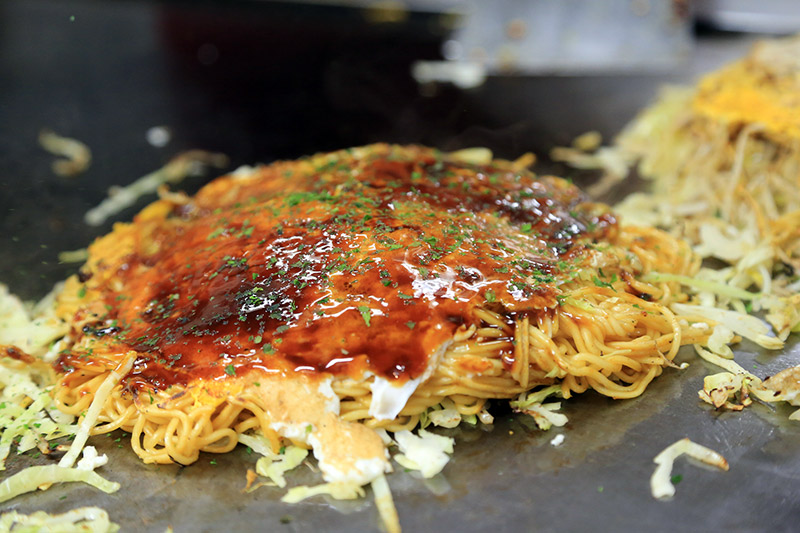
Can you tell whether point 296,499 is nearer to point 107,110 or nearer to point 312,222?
point 312,222

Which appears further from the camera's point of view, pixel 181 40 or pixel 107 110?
pixel 181 40

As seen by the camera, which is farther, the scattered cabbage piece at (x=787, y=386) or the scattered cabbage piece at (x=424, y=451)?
the scattered cabbage piece at (x=787, y=386)

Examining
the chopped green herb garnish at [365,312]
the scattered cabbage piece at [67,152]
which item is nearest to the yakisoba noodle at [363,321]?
the chopped green herb garnish at [365,312]

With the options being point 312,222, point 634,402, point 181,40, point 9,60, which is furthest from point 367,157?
point 9,60

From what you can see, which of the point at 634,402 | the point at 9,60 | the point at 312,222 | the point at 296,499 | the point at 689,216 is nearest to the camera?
A: the point at 296,499

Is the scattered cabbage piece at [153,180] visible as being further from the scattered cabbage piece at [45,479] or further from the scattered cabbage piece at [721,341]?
the scattered cabbage piece at [721,341]

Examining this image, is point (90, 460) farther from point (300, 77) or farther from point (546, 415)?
point (300, 77)
